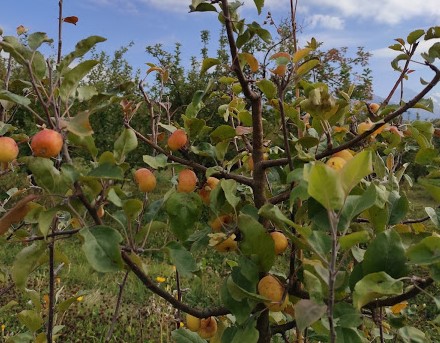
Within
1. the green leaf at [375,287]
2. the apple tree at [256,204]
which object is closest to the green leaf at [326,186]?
the apple tree at [256,204]

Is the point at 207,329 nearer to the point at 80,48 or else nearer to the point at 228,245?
the point at 228,245

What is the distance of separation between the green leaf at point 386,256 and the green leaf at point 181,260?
0.33 meters

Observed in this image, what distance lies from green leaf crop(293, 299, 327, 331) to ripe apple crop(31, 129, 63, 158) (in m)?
0.46

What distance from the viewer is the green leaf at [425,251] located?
0.70 meters

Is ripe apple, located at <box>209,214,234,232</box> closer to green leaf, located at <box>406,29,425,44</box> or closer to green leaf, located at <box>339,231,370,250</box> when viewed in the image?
green leaf, located at <box>339,231,370,250</box>

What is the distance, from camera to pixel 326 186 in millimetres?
615

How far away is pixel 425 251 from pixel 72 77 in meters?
0.66

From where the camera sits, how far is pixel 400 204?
931 millimetres

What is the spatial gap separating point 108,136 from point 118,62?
5.51 metres

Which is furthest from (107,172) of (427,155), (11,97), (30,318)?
(30,318)

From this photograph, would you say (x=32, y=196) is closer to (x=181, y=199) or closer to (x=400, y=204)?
(x=181, y=199)

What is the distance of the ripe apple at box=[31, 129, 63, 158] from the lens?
767mm

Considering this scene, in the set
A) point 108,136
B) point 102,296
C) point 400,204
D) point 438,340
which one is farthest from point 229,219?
point 108,136

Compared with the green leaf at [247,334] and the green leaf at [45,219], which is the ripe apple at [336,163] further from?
the green leaf at [45,219]
